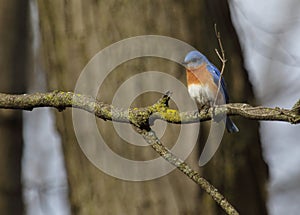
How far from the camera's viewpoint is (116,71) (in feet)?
13.0

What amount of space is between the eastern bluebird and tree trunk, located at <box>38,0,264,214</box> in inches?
2.9

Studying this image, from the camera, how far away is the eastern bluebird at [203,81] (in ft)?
12.4

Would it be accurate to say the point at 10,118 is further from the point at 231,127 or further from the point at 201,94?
the point at 231,127

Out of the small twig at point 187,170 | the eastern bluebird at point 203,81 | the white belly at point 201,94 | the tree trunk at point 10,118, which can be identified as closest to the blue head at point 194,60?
the eastern bluebird at point 203,81

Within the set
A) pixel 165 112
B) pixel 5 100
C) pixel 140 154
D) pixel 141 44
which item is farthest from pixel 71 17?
pixel 165 112

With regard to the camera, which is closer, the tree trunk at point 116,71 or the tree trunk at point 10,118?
the tree trunk at point 116,71

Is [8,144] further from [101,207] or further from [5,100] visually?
[5,100]

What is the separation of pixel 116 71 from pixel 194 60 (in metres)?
0.46

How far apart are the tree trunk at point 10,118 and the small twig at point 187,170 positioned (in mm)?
3248

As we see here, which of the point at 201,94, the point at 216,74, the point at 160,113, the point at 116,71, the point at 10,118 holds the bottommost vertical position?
the point at 160,113

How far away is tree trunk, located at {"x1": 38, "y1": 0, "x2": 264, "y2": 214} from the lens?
382cm

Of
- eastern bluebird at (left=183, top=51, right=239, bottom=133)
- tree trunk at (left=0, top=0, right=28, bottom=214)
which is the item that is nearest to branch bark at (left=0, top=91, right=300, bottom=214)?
eastern bluebird at (left=183, top=51, right=239, bottom=133)

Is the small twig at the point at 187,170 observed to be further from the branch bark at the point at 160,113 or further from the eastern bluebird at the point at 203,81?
the eastern bluebird at the point at 203,81

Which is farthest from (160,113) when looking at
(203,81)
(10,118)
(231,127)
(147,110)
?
(10,118)
